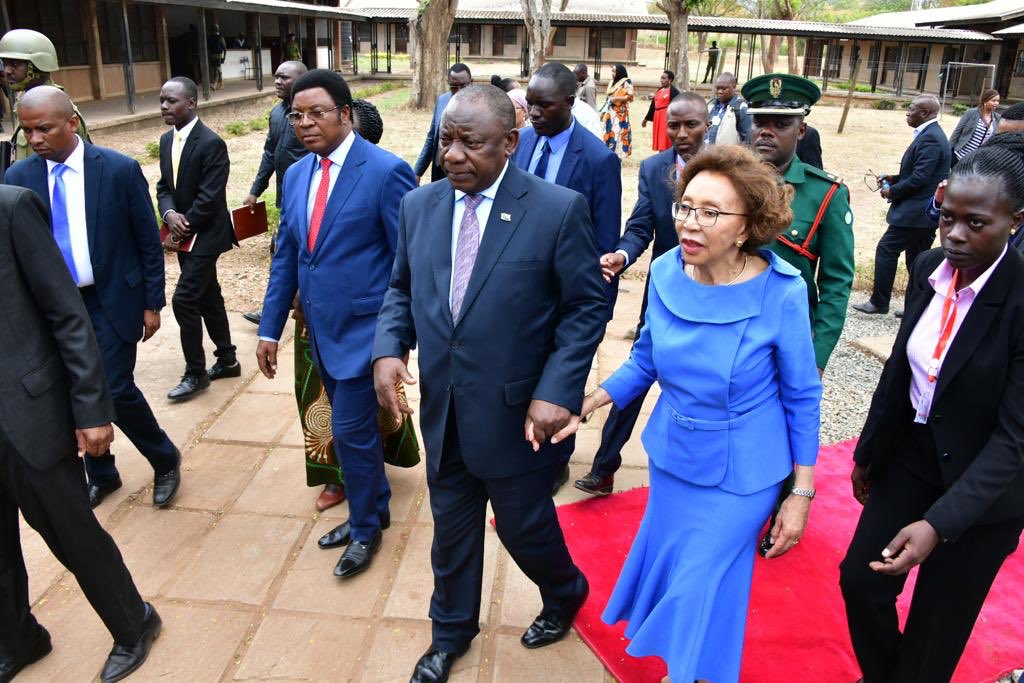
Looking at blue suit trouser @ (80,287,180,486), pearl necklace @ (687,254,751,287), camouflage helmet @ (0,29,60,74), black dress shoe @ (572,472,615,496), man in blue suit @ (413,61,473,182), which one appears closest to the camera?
pearl necklace @ (687,254,751,287)

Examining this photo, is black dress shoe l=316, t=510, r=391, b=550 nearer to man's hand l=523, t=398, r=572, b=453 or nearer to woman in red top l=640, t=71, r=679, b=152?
man's hand l=523, t=398, r=572, b=453

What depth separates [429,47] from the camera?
22.4 m

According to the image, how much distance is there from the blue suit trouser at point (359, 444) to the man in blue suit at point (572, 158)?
1371 millimetres

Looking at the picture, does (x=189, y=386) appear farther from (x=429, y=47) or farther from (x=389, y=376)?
(x=429, y=47)

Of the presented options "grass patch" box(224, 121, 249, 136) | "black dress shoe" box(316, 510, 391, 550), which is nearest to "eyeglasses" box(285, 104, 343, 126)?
"black dress shoe" box(316, 510, 391, 550)

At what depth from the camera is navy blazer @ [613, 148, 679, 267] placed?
383cm

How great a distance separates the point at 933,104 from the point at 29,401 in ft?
22.8

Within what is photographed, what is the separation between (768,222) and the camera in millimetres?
2291

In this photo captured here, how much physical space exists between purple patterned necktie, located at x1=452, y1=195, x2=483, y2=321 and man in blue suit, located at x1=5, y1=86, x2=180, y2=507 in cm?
190

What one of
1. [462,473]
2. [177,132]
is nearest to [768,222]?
[462,473]

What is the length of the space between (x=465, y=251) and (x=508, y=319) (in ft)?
0.88

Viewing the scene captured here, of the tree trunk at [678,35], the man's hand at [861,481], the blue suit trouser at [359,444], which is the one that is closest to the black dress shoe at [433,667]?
the blue suit trouser at [359,444]

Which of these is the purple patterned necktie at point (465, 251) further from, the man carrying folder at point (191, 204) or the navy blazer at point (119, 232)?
the man carrying folder at point (191, 204)

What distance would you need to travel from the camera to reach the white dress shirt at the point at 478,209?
248 centimetres
